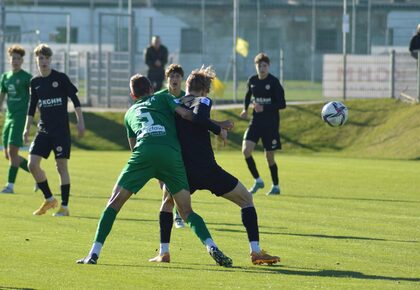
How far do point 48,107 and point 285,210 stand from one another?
3.76 metres

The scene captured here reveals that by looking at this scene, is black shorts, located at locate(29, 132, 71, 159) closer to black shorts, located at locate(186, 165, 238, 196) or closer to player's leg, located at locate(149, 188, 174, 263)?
player's leg, located at locate(149, 188, 174, 263)

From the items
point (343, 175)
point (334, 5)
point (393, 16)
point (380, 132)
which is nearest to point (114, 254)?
point (343, 175)

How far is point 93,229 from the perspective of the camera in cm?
1449

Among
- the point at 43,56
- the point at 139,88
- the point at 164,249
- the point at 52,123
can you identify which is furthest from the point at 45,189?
the point at 139,88

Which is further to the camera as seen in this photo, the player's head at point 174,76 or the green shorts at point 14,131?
the green shorts at point 14,131

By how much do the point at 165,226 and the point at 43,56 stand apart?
490cm

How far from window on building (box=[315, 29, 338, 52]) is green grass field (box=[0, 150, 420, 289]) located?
71.8 feet

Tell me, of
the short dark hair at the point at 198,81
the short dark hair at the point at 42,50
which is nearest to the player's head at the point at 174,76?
the short dark hair at the point at 198,81

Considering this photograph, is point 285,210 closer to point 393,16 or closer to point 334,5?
point 393,16

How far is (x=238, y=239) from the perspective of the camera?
1359cm

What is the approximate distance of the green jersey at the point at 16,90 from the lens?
19188 mm

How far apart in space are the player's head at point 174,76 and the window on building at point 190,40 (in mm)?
28578

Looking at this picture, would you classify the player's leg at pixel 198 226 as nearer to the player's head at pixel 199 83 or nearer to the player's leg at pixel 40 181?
the player's head at pixel 199 83

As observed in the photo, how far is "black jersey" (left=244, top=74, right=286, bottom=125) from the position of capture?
1977cm
